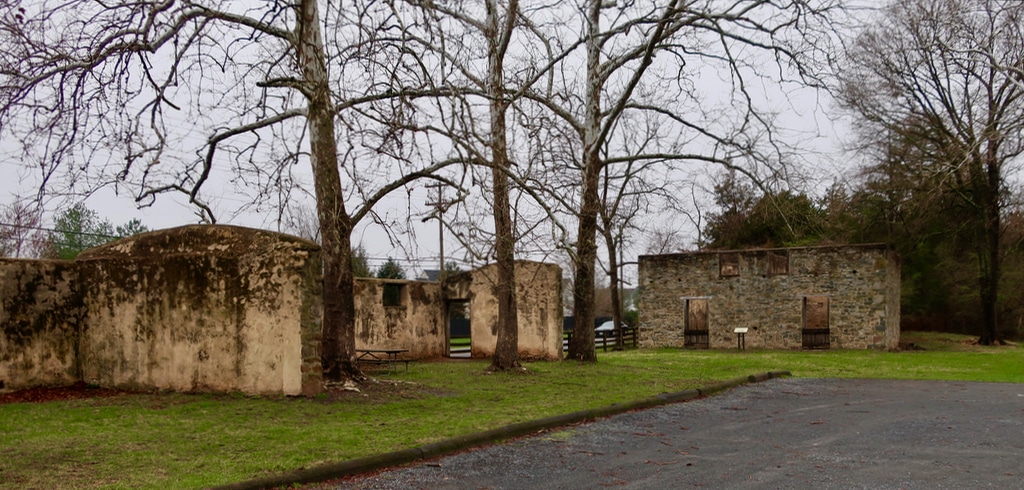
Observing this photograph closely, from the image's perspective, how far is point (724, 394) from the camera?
12141 millimetres

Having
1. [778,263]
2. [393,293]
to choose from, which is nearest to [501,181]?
[393,293]

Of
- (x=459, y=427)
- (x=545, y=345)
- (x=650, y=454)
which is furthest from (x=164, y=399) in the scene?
(x=545, y=345)

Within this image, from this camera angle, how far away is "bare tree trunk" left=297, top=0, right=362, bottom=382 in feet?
35.0

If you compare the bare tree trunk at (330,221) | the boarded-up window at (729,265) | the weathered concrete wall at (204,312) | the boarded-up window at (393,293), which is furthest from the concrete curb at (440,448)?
the boarded-up window at (729,265)

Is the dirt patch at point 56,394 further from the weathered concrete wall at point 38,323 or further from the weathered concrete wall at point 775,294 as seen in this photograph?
the weathered concrete wall at point 775,294

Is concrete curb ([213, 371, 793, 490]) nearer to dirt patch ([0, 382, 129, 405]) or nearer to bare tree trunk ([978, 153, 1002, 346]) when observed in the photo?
dirt patch ([0, 382, 129, 405])

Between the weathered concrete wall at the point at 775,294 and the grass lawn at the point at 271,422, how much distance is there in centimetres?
879

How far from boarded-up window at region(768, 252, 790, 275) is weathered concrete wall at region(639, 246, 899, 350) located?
51 millimetres

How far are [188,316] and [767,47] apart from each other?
1116 cm

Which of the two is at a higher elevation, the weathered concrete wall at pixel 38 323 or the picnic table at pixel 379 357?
the weathered concrete wall at pixel 38 323

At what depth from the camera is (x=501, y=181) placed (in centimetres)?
1161

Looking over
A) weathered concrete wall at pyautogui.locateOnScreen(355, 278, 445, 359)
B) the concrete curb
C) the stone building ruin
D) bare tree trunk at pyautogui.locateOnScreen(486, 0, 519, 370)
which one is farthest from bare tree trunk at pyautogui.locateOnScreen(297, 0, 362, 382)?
weathered concrete wall at pyautogui.locateOnScreen(355, 278, 445, 359)

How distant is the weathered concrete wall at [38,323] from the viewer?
10.7m

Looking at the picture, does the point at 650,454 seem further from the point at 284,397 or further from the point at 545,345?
the point at 545,345
